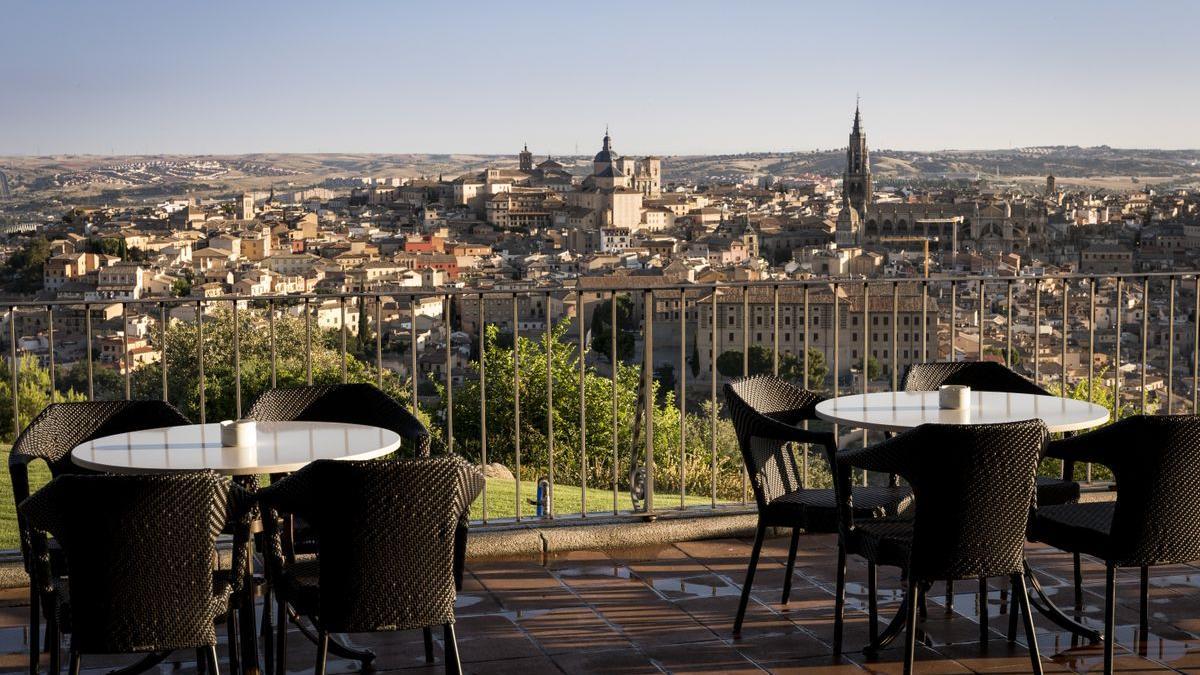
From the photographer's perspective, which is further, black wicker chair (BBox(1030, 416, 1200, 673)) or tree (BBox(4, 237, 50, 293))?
tree (BBox(4, 237, 50, 293))

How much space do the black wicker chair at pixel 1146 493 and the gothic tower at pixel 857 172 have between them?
4814 inches

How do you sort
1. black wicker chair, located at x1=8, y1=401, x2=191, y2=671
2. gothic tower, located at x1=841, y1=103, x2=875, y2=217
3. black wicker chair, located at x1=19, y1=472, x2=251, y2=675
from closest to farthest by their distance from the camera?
black wicker chair, located at x1=19, y1=472, x2=251, y2=675 → black wicker chair, located at x1=8, y1=401, x2=191, y2=671 → gothic tower, located at x1=841, y1=103, x2=875, y2=217

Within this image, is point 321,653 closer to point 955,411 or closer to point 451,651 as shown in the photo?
point 451,651

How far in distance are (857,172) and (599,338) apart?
116m

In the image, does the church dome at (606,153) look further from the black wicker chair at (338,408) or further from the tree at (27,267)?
the black wicker chair at (338,408)

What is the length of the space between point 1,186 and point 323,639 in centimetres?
8173

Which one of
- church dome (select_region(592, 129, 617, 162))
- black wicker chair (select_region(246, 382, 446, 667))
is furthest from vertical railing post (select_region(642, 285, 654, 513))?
church dome (select_region(592, 129, 617, 162))

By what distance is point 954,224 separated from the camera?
103 m

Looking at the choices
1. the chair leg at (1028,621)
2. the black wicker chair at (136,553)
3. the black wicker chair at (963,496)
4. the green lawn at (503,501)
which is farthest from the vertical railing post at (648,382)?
the black wicker chair at (136,553)

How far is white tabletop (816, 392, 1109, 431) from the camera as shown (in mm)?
3637

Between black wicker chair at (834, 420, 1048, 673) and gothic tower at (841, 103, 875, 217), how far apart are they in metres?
122

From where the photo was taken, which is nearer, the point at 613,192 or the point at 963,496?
the point at 963,496

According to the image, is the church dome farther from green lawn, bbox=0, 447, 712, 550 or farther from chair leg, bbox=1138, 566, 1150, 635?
chair leg, bbox=1138, 566, 1150, 635

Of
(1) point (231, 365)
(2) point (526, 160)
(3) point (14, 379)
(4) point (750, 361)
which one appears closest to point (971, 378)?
(3) point (14, 379)
